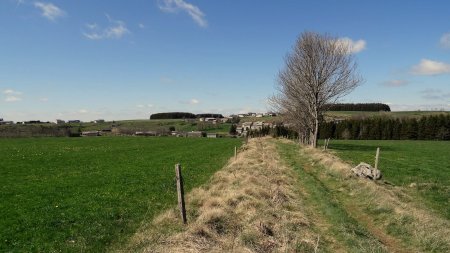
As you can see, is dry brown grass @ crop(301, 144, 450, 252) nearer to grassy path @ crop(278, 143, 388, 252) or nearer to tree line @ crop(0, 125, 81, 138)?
grassy path @ crop(278, 143, 388, 252)

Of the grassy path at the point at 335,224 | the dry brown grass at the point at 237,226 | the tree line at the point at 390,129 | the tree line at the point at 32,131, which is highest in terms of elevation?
the tree line at the point at 32,131

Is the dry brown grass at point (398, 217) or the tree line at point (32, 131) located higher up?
the tree line at point (32, 131)

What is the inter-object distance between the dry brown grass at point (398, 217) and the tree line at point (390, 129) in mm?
87747

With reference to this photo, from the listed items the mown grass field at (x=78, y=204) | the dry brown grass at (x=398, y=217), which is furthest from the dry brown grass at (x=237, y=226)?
the dry brown grass at (x=398, y=217)

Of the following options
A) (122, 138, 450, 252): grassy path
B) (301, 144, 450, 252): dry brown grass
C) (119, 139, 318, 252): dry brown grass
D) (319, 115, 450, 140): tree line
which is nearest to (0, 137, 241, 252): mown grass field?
(119, 139, 318, 252): dry brown grass

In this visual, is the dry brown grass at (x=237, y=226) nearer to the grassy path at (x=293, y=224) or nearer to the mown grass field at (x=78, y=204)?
the grassy path at (x=293, y=224)

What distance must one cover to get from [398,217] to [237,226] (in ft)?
17.1

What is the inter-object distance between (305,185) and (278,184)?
216cm

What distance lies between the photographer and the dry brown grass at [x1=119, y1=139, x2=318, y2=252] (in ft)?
28.1

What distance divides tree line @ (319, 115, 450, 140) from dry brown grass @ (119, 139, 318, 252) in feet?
301

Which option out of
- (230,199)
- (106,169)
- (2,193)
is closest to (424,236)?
(230,199)

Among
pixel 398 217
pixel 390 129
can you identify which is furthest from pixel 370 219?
pixel 390 129

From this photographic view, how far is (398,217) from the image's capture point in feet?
38.6

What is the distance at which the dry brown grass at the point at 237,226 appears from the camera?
8.58m
